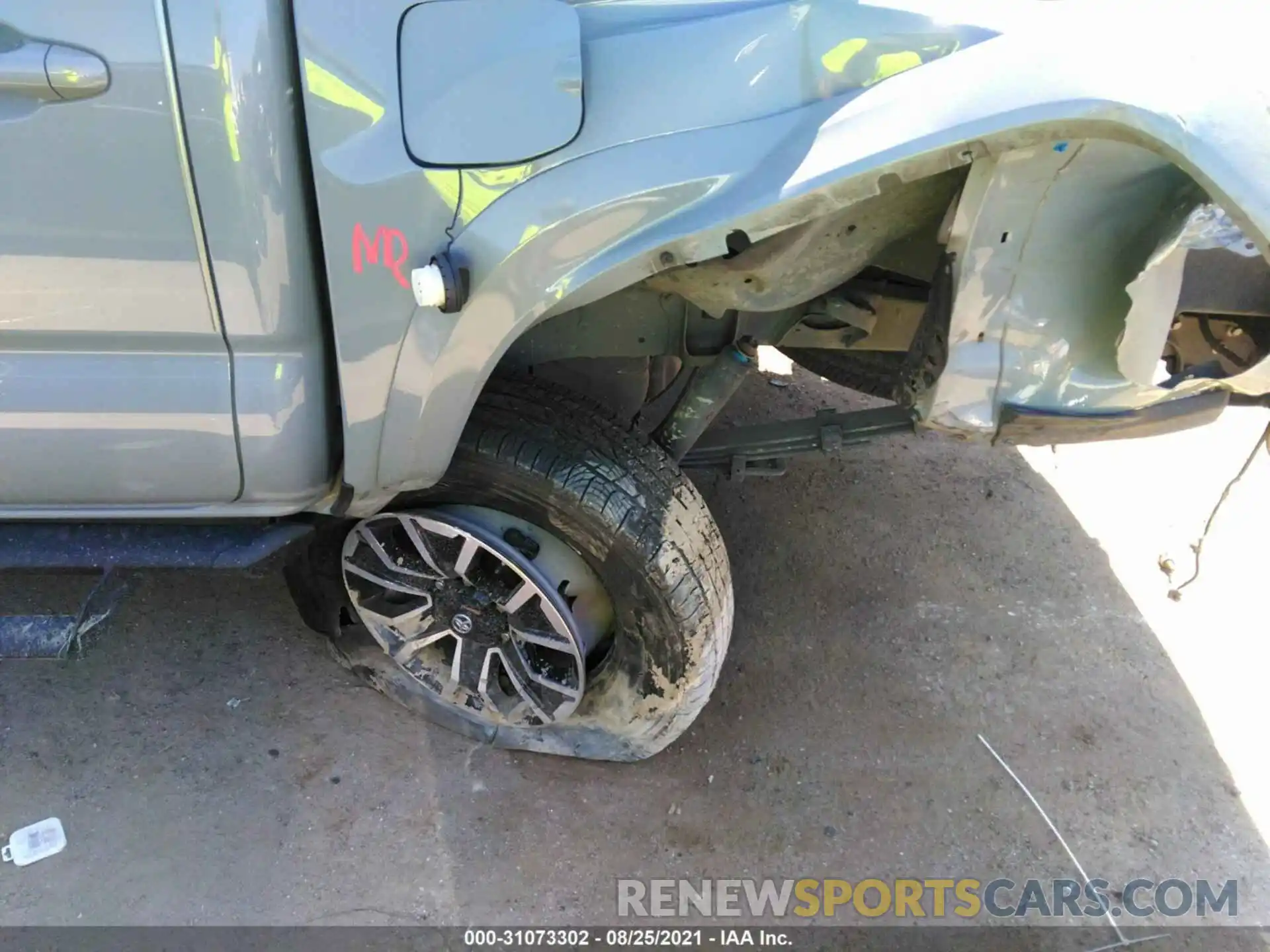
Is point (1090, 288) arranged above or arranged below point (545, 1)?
below

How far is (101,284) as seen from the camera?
157cm

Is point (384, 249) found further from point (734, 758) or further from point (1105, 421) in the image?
point (734, 758)

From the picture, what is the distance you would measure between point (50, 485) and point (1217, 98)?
2051mm

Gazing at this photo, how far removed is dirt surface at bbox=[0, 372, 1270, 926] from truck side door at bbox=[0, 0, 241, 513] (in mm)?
737

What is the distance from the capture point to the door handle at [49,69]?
138 cm

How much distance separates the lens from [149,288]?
1.58 meters

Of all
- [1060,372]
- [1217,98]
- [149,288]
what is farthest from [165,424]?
[1217,98]

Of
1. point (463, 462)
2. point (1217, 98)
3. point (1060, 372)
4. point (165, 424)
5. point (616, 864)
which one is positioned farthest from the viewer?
point (616, 864)

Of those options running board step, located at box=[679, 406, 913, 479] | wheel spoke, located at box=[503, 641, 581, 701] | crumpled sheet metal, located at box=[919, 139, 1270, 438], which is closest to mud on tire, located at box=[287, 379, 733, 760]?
wheel spoke, located at box=[503, 641, 581, 701]

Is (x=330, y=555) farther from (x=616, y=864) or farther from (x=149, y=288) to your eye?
(x=616, y=864)

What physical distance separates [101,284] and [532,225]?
2.50ft

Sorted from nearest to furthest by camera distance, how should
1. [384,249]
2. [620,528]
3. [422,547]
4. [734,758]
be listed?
[384,249], [620,528], [422,547], [734,758]

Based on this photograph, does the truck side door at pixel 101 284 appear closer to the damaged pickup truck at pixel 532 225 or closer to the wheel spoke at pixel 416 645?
the damaged pickup truck at pixel 532 225

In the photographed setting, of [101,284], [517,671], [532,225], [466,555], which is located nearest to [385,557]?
[466,555]
